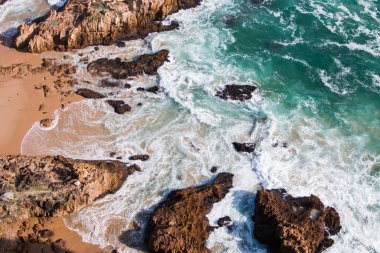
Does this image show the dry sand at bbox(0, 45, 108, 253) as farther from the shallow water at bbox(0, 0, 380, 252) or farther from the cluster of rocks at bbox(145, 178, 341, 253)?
the cluster of rocks at bbox(145, 178, 341, 253)

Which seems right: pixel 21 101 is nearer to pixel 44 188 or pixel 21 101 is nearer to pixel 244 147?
pixel 44 188

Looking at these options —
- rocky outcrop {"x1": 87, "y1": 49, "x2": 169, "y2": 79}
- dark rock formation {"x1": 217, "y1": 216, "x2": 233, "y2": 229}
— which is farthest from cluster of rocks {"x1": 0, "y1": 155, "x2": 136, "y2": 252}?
rocky outcrop {"x1": 87, "y1": 49, "x2": 169, "y2": 79}

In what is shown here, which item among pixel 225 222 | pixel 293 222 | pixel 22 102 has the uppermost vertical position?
pixel 22 102

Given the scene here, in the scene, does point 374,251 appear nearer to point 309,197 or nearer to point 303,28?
point 309,197

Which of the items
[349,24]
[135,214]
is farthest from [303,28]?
[135,214]

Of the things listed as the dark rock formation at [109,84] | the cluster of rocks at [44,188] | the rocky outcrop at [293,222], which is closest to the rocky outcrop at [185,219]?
the rocky outcrop at [293,222]

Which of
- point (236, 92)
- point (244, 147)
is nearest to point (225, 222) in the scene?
point (244, 147)

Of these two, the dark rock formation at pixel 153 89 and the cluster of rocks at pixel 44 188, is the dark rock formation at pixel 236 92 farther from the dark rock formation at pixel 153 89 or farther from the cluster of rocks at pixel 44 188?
the cluster of rocks at pixel 44 188
